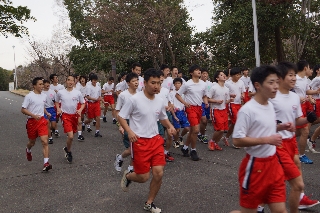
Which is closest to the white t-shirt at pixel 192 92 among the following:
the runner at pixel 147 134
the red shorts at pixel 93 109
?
the runner at pixel 147 134

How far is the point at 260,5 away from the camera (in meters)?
17.3

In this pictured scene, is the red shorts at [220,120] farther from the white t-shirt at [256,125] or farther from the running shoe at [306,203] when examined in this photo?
the white t-shirt at [256,125]

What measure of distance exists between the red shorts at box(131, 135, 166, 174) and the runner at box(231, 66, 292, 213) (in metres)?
1.57

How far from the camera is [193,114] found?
320 inches

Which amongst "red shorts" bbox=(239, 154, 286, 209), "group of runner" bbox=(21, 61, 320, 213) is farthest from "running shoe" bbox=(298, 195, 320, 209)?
"red shorts" bbox=(239, 154, 286, 209)

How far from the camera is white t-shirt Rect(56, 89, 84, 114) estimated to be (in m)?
8.64

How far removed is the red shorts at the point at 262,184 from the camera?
3246 millimetres

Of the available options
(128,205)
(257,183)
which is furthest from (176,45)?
(257,183)

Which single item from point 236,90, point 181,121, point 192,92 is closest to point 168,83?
point 181,121

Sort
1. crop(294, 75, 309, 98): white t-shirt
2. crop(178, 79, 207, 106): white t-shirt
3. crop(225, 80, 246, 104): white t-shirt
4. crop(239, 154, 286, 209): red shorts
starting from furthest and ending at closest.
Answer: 1. crop(225, 80, 246, 104): white t-shirt
2. crop(178, 79, 207, 106): white t-shirt
3. crop(294, 75, 309, 98): white t-shirt
4. crop(239, 154, 286, 209): red shorts

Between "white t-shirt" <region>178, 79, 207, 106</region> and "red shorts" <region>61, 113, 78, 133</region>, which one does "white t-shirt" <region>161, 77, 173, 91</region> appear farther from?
"red shorts" <region>61, 113, 78, 133</region>

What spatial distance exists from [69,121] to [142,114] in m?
4.13

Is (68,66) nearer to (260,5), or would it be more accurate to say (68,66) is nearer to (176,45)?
(176,45)

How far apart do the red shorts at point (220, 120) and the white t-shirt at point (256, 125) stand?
17.1ft
